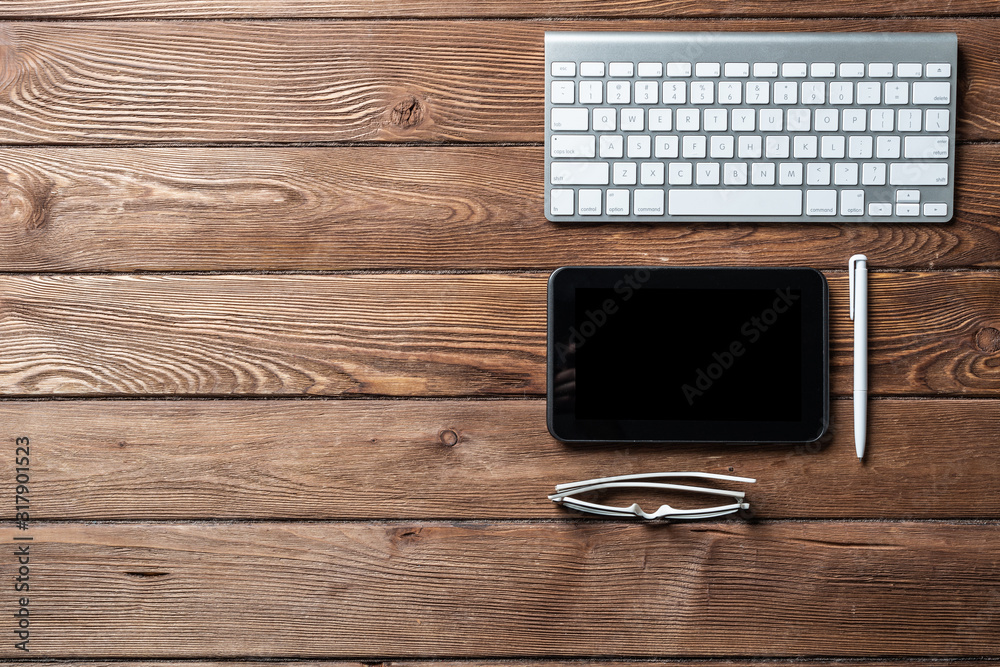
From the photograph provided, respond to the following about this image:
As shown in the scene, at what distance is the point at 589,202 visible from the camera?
2.03 feet

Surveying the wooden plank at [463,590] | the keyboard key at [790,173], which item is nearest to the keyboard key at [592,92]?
the keyboard key at [790,173]

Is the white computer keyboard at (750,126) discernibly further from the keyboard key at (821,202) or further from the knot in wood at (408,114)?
the knot in wood at (408,114)

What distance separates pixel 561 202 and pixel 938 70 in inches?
16.4

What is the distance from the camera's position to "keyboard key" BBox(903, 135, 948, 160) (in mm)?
609

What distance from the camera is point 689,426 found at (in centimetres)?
61

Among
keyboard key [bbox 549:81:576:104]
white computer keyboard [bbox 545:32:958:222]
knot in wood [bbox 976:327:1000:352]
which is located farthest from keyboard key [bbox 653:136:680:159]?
knot in wood [bbox 976:327:1000:352]

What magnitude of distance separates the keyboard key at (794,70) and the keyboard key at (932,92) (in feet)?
0.39

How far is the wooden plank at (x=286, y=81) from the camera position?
2.07 feet

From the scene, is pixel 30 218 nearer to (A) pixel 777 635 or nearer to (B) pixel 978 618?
(A) pixel 777 635

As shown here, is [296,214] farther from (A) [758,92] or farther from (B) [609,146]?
(A) [758,92]

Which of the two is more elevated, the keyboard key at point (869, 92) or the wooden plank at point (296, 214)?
the keyboard key at point (869, 92)

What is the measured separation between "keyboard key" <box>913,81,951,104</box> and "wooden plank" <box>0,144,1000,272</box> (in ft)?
0.94

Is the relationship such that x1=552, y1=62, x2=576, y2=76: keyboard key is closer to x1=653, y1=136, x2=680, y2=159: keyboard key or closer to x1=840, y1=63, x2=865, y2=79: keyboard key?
x1=653, y1=136, x2=680, y2=159: keyboard key

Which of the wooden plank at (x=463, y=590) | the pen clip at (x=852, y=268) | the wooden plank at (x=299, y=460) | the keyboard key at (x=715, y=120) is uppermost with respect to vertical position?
the keyboard key at (x=715, y=120)
